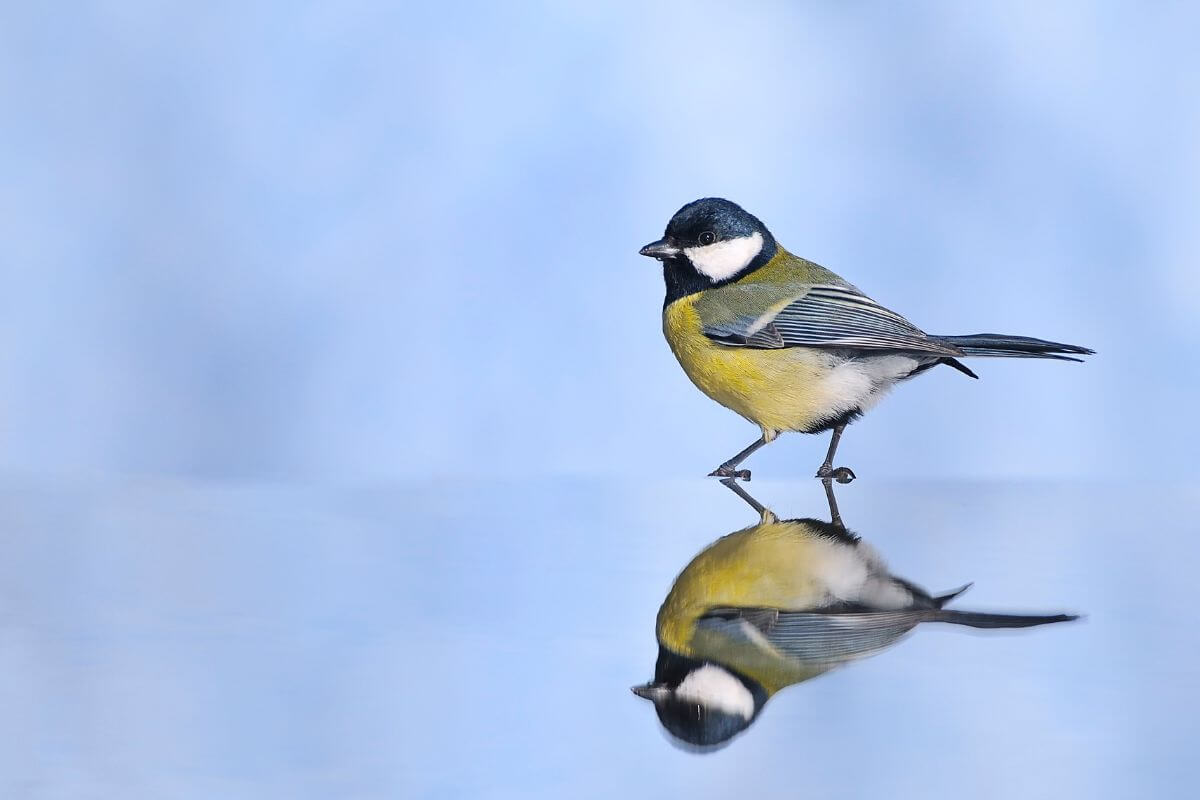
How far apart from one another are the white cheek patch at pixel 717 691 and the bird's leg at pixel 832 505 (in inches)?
32.8

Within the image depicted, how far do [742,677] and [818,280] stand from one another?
1789 mm

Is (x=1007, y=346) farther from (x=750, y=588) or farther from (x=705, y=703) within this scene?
(x=705, y=703)

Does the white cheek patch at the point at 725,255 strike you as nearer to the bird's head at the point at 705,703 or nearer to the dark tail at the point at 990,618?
the dark tail at the point at 990,618

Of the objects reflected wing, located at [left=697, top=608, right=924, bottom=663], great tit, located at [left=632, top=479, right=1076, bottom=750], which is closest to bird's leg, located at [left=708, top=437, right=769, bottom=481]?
great tit, located at [left=632, top=479, right=1076, bottom=750]

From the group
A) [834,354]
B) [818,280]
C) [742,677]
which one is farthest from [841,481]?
[742,677]

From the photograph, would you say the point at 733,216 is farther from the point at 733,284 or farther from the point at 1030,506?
the point at 1030,506

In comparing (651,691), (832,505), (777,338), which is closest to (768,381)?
(777,338)

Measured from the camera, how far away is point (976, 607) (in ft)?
3.72

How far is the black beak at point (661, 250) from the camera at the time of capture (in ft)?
8.23

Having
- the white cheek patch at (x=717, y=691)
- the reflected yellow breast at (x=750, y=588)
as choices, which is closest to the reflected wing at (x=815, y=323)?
the reflected yellow breast at (x=750, y=588)

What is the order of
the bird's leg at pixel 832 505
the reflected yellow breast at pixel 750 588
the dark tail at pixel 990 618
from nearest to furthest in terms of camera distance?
the reflected yellow breast at pixel 750 588
the dark tail at pixel 990 618
the bird's leg at pixel 832 505

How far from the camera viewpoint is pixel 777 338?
2.40m

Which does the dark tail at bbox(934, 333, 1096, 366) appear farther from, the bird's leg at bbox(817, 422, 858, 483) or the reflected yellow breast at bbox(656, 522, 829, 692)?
the reflected yellow breast at bbox(656, 522, 829, 692)

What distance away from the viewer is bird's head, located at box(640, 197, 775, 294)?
8.14ft
